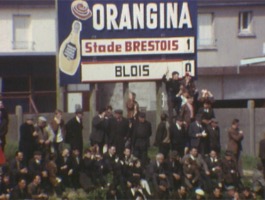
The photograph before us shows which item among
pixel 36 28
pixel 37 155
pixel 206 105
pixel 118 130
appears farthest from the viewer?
pixel 36 28

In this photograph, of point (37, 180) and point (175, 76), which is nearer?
point (37, 180)

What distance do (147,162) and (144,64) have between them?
344 cm

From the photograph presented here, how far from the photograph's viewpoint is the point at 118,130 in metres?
33.4

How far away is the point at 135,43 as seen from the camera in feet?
116

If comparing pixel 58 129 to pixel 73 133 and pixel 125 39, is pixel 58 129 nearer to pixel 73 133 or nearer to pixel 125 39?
pixel 73 133

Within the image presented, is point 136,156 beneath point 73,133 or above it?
beneath

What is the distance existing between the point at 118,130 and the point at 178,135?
183 cm

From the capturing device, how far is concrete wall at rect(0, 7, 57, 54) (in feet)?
174

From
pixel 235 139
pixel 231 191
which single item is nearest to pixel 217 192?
pixel 231 191

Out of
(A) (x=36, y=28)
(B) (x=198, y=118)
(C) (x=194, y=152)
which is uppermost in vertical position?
(A) (x=36, y=28)

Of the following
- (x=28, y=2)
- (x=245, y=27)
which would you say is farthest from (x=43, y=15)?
(x=245, y=27)

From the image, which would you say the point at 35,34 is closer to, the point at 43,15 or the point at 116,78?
the point at 43,15

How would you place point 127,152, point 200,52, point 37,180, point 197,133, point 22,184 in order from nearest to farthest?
point 22,184, point 37,180, point 127,152, point 197,133, point 200,52

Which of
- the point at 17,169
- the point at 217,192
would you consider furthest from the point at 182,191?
the point at 17,169
